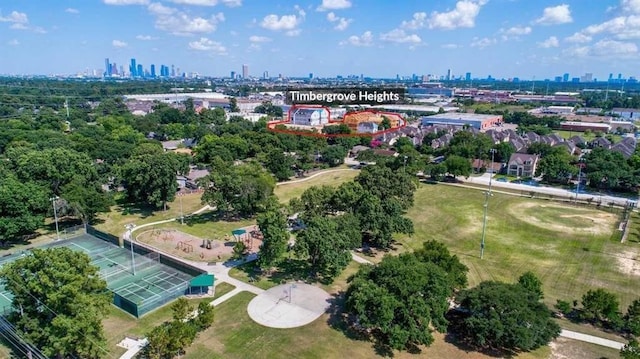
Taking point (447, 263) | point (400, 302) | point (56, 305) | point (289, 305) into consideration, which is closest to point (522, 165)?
point (447, 263)

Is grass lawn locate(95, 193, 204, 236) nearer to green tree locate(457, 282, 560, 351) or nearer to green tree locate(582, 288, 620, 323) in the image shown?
green tree locate(457, 282, 560, 351)

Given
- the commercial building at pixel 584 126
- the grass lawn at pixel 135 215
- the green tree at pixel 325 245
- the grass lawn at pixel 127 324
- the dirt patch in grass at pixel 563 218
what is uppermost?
the commercial building at pixel 584 126

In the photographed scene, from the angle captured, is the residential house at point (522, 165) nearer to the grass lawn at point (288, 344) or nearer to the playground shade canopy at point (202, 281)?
the grass lawn at point (288, 344)

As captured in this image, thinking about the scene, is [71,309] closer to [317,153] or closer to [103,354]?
[103,354]

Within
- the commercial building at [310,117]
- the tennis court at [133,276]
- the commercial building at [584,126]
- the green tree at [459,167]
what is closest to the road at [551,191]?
the green tree at [459,167]

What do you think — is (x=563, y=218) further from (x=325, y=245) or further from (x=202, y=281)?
(x=202, y=281)

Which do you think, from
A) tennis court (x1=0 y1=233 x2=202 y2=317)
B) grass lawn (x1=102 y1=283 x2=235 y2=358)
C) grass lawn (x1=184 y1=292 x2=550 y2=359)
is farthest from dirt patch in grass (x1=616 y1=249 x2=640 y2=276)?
tennis court (x1=0 y1=233 x2=202 y2=317)
